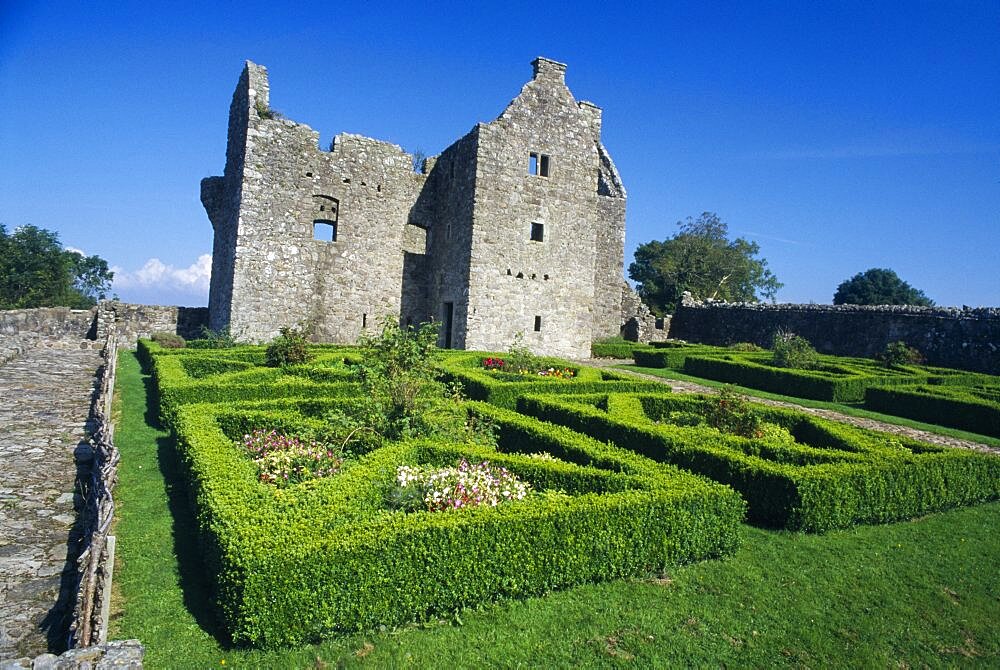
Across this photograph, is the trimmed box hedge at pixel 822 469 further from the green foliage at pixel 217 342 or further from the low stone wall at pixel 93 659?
the green foliage at pixel 217 342

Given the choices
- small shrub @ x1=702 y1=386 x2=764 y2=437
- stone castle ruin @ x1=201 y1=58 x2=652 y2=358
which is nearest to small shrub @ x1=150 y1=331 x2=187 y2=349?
stone castle ruin @ x1=201 y1=58 x2=652 y2=358

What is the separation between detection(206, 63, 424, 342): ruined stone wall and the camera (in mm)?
19641

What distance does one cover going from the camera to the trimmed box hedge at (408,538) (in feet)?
13.5

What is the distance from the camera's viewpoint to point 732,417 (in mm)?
9539

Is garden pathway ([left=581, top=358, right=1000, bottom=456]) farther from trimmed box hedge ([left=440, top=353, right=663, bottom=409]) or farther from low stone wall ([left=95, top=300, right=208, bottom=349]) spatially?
low stone wall ([left=95, top=300, right=208, bottom=349])

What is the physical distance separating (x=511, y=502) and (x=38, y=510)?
4.70 metres

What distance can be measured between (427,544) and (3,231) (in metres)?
54.8

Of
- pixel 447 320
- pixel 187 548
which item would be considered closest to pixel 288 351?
pixel 447 320

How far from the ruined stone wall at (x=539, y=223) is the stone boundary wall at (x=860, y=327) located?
1003cm

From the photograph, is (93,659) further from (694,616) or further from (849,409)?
(849,409)

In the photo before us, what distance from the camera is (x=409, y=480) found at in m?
6.11

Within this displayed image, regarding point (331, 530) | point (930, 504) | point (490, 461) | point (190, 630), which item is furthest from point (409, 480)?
point (930, 504)

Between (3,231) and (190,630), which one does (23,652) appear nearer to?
(190,630)

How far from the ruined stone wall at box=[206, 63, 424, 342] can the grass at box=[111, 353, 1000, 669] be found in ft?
48.0
